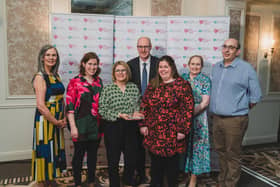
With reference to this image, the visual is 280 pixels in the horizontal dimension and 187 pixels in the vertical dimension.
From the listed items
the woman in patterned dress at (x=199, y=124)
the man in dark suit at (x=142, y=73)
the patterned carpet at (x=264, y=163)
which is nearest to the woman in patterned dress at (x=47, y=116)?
the man in dark suit at (x=142, y=73)

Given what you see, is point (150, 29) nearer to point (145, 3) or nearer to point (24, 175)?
point (145, 3)

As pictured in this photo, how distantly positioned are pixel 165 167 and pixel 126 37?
1684mm

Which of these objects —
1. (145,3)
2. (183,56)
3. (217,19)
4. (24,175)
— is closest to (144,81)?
(183,56)

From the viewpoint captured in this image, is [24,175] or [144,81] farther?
[24,175]

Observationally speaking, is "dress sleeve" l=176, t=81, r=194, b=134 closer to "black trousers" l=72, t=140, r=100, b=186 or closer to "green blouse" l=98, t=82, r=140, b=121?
"green blouse" l=98, t=82, r=140, b=121

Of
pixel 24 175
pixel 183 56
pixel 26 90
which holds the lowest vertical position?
pixel 24 175

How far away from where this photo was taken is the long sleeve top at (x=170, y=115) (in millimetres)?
1982

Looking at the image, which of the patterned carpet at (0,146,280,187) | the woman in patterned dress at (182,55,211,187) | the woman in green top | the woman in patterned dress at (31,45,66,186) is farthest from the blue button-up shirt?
the woman in patterned dress at (31,45,66,186)

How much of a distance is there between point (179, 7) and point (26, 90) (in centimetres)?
271

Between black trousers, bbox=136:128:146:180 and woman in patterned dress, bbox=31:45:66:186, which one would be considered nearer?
woman in patterned dress, bbox=31:45:66:186

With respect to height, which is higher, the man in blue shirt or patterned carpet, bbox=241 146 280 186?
the man in blue shirt

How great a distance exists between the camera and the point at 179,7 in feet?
12.4

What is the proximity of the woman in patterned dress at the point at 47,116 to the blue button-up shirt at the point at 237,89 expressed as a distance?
1.61 m

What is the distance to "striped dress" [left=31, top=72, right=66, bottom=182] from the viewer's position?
2176 mm
